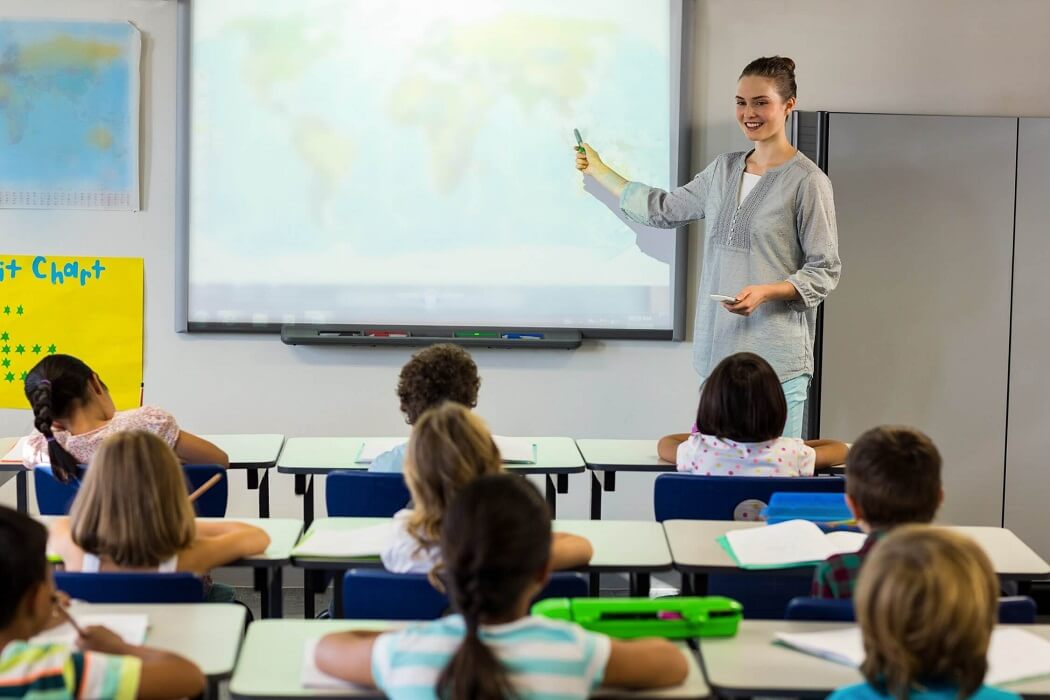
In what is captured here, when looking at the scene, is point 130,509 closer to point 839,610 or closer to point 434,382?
point 434,382

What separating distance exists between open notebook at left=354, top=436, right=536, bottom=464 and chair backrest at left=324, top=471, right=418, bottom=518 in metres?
0.39

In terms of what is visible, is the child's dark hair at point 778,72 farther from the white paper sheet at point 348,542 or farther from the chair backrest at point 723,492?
the white paper sheet at point 348,542

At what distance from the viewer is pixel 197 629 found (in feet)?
6.75

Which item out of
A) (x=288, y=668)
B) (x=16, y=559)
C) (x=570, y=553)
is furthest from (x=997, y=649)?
(x=16, y=559)

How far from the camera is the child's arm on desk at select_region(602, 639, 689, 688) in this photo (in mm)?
1800

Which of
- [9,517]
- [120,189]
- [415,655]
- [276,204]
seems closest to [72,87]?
[120,189]

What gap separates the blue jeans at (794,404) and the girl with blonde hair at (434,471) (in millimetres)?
1796

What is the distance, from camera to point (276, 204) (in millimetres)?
4613

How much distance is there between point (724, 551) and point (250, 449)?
1.63 m

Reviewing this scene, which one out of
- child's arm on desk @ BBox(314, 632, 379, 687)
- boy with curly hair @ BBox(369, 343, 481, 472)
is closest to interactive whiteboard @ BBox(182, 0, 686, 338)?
boy with curly hair @ BBox(369, 343, 481, 472)

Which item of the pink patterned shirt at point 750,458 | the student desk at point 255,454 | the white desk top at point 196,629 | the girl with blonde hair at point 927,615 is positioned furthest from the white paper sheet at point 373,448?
the girl with blonde hair at point 927,615

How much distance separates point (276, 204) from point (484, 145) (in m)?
0.82

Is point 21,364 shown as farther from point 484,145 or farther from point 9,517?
point 9,517

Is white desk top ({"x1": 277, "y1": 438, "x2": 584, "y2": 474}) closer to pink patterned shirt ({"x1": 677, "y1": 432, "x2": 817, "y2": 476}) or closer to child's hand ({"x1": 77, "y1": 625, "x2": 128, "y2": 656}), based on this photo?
pink patterned shirt ({"x1": 677, "y1": 432, "x2": 817, "y2": 476})
